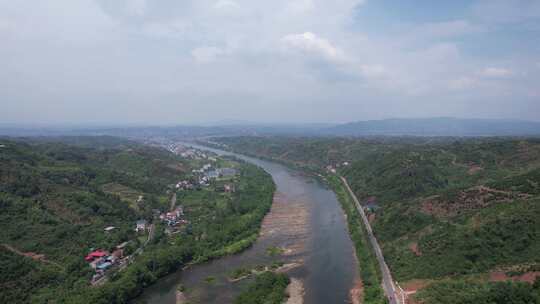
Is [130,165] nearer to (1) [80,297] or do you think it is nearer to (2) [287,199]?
(2) [287,199]

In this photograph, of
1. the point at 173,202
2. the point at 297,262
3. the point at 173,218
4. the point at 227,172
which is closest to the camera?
the point at 297,262

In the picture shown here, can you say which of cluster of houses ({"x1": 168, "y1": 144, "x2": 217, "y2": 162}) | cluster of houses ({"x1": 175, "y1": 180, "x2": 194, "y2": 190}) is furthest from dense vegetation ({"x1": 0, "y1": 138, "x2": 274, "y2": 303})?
cluster of houses ({"x1": 168, "y1": 144, "x2": 217, "y2": 162})

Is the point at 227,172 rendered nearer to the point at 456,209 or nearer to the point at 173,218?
the point at 173,218

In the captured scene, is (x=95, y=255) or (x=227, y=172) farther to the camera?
(x=227, y=172)

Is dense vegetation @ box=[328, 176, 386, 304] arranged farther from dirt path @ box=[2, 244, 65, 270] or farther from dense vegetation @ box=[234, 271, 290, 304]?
dirt path @ box=[2, 244, 65, 270]

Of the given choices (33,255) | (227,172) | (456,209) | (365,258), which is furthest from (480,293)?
(227,172)

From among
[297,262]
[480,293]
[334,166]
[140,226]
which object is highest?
[334,166]

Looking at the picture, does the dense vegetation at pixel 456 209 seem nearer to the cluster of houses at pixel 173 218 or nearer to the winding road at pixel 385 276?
the winding road at pixel 385 276

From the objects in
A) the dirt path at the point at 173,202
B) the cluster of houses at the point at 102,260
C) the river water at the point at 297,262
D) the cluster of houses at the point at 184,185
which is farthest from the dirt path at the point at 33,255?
the cluster of houses at the point at 184,185

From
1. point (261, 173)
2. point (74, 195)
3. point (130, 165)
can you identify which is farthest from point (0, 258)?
point (261, 173)
